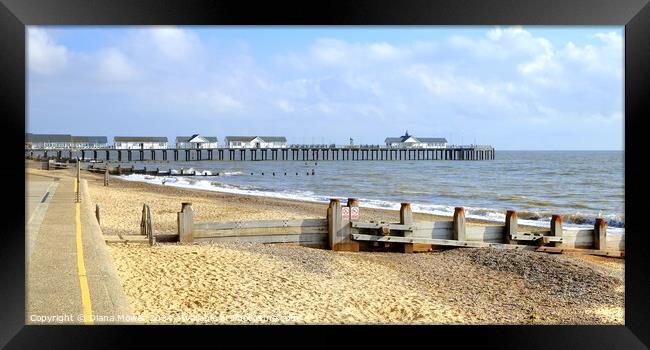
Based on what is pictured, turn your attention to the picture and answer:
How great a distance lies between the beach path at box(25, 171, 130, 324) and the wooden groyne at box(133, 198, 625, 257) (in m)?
1.60

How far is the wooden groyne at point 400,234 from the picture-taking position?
8367 millimetres

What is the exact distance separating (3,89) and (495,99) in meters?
49.7

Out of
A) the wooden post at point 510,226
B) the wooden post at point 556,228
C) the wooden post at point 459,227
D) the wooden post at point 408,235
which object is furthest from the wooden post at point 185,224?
the wooden post at point 556,228

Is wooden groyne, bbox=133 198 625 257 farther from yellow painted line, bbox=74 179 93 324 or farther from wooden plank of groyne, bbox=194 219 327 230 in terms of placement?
yellow painted line, bbox=74 179 93 324

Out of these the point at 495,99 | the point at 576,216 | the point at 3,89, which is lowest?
the point at 576,216

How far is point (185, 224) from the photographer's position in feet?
26.3

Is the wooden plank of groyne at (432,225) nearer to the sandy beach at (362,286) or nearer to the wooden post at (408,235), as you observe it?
the wooden post at (408,235)

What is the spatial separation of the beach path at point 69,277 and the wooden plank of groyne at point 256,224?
1421mm

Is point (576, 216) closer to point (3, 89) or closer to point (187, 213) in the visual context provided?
point (187, 213)

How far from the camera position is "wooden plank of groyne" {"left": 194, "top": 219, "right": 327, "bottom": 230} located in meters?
8.16

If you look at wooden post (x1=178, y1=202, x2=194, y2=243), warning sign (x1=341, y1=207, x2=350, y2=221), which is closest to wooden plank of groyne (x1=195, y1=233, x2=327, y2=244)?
wooden post (x1=178, y1=202, x2=194, y2=243)

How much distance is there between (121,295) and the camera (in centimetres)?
448

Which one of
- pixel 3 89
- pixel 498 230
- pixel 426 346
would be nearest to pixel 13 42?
pixel 3 89

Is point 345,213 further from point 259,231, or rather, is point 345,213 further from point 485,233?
point 485,233
